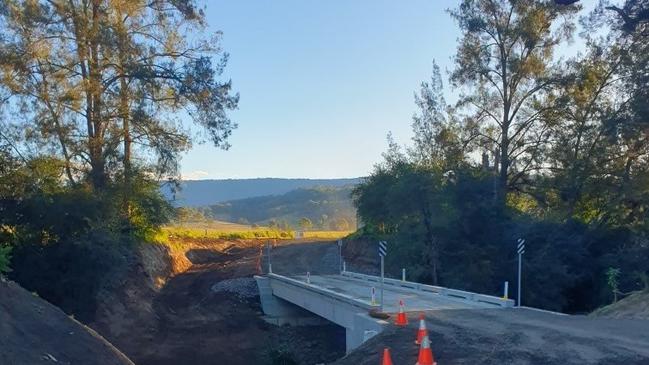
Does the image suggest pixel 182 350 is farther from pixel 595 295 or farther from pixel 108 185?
pixel 595 295

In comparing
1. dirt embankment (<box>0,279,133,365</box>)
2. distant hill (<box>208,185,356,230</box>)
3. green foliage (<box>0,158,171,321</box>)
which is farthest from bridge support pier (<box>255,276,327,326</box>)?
distant hill (<box>208,185,356,230</box>)

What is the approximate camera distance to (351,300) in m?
19.5

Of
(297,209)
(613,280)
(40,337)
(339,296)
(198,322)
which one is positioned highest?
(297,209)

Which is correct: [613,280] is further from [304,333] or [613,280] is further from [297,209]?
[297,209]

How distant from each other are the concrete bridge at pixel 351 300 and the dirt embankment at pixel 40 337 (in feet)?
21.0

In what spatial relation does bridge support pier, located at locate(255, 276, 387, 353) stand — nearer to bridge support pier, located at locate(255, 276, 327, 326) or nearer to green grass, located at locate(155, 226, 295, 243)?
bridge support pier, located at locate(255, 276, 327, 326)

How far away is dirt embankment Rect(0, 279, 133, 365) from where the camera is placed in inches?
536

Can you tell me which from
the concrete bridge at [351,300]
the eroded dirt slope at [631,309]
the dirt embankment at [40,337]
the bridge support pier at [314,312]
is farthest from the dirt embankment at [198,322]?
the eroded dirt slope at [631,309]

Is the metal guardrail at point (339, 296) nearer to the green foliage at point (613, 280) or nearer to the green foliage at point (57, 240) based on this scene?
the green foliage at point (57, 240)

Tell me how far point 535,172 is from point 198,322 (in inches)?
705

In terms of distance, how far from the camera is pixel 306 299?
2488cm

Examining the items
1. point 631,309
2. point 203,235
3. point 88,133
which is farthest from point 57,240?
point 203,235

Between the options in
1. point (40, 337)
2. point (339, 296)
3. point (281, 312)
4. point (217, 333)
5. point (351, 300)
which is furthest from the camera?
point (281, 312)

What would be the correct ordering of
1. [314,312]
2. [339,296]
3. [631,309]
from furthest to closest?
[314,312], [339,296], [631,309]
